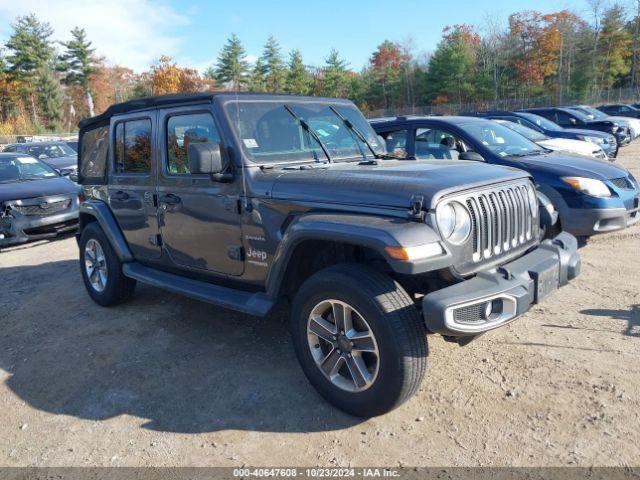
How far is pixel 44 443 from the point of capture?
313cm

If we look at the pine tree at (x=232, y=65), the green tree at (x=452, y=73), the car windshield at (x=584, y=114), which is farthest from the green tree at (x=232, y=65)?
the car windshield at (x=584, y=114)

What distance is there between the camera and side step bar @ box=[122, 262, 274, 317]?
354 centimetres

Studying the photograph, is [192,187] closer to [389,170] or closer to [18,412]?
[389,170]

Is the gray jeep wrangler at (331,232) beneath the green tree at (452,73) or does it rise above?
beneath

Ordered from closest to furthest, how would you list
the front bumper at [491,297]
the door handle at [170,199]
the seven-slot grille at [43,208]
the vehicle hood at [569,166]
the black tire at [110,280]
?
1. the front bumper at [491,297]
2. the door handle at [170,199]
3. the black tire at [110,280]
4. the vehicle hood at [569,166]
5. the seven-slot grille at [43,208]

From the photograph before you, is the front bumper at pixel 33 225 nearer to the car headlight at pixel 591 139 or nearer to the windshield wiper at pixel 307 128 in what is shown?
the windshield wiper at pixel 307 128

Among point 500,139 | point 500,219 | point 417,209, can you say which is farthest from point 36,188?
point 500,219

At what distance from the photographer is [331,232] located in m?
2.92

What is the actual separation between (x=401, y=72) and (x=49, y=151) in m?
57.3

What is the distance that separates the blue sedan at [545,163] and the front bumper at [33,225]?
19.1 ft

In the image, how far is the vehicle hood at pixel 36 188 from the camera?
8719 mm

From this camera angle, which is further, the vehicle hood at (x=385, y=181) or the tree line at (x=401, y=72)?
the tree line at (x=401, y=72)

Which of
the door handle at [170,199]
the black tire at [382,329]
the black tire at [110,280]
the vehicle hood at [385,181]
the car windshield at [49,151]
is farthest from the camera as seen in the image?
the car windshield at [49,151]

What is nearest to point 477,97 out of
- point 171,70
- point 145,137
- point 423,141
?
point 171,70
